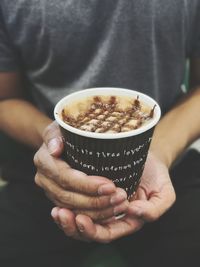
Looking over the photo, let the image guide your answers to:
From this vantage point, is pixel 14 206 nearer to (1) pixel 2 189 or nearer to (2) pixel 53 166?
(1) pixel 2 189

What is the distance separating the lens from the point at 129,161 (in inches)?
32.1

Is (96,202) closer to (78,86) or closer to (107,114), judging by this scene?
(107,114)

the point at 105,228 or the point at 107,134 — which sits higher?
the point at 107,134

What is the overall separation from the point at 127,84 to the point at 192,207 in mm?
348

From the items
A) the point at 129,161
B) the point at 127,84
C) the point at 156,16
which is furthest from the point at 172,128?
the point at 129,161

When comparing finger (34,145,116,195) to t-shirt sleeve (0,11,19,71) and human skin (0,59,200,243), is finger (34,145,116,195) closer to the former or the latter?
human skin (0,59,200,243)

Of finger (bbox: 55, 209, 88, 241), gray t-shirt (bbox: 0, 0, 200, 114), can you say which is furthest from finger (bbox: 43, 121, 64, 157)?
gray t-shirt (bbox: 0, 0, 200, 114)

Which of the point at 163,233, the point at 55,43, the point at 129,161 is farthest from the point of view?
the point at 55,43

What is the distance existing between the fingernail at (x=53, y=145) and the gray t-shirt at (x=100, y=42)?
31 cm

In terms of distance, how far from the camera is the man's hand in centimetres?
86

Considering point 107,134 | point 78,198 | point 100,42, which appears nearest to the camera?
point 107,134

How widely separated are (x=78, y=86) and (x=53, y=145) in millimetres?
330

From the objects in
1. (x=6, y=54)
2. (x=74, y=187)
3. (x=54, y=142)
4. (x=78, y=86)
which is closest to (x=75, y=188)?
(x=74, y=187)

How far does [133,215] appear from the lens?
88 centimetres
